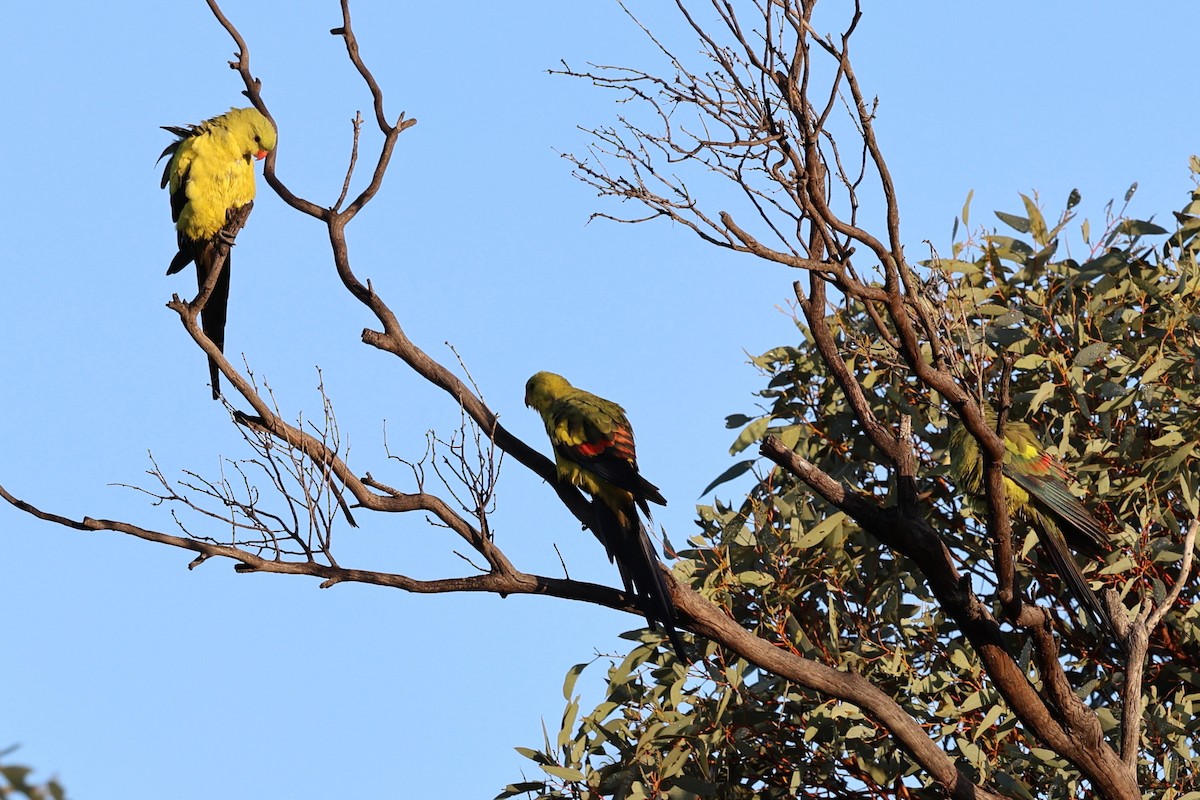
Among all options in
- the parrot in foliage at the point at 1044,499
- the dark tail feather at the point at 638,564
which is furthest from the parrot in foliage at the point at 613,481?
the parrot in foliage at the point at 1044,499

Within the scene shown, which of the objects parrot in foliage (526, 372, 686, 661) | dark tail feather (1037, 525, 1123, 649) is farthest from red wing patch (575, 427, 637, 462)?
dark tail feather (1037, 525, 1123, 649)

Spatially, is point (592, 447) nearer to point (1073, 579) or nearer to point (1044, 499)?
point (1044, 499)

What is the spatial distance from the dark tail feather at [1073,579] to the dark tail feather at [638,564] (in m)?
1.49

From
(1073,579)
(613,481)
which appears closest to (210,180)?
(613,481)

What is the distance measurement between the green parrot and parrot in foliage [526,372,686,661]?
1844 mm

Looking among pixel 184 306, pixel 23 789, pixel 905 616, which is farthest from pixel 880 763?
pixel 23 789

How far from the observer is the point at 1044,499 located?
4.72m

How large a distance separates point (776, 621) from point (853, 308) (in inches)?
63.3

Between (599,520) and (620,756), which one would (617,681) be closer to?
(620,756)

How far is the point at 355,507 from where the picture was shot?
14.0 feet

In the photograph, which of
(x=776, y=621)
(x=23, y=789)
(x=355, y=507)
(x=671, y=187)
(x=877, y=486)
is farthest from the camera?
(x=877, y=486)

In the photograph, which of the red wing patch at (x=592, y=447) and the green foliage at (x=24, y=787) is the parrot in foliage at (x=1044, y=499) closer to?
the red wing patch at (x=592, y=447)

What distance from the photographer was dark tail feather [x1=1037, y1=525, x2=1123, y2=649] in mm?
4605

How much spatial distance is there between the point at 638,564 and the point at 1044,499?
156cm
